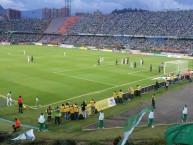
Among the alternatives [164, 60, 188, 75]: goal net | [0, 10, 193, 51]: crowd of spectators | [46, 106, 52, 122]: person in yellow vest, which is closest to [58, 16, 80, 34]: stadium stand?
[0, 10, 193, 51]: crowd of spectators

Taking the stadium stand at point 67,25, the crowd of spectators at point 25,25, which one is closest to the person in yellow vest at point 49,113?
the stadium stand at point 67,25

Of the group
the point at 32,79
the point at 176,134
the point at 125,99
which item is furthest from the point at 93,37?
the point at 176,134

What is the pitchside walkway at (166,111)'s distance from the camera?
68.5 ft

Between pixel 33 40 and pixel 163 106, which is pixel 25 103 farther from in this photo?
pixel 33 40

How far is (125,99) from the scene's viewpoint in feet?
90.6

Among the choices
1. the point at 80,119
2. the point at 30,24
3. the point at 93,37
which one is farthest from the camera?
the point at 30,24

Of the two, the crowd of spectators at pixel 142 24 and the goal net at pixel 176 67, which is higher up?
the crowd of spectators at pixel 142 24

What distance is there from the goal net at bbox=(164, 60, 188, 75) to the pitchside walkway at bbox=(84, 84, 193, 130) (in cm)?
1277

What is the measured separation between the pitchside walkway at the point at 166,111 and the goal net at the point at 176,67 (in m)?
12.8

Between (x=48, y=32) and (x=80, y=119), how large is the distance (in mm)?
105157

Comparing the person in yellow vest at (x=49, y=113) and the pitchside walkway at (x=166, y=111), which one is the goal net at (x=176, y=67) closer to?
the pitchside walkway at (x=166, y=111)

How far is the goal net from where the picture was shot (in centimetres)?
4423

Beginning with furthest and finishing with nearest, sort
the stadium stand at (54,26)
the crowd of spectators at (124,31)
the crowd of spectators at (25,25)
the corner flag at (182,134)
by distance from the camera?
the crowd of spectators at (25,25), the stadium stand at (54,26), the crowd of spectators at (124,31), the corner flag at (182,134)

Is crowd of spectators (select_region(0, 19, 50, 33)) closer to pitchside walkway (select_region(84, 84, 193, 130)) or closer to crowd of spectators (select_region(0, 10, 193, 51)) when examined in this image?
crowd of spectators (select_region(0, 10, 193, 51))
